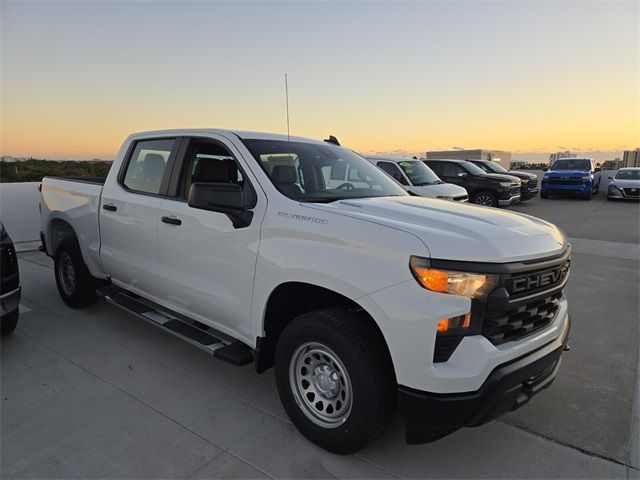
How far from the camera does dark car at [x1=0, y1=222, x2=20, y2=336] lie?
381 centimetres

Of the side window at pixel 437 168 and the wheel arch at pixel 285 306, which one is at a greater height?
the side window at pixel 437 168

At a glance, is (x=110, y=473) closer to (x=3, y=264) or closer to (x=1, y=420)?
(x=1, y=420)

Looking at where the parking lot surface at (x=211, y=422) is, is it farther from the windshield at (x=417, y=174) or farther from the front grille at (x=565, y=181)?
the front grille at (x=565, y=181)

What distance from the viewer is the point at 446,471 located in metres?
2.56

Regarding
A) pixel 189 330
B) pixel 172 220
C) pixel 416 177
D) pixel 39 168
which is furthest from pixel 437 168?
pixel 189 330

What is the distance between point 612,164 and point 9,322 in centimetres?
3928

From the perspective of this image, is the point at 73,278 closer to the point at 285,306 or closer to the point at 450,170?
the point at 285,306

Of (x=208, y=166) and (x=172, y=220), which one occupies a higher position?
(x=208, y=166)

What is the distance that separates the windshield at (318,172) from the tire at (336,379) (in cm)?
90

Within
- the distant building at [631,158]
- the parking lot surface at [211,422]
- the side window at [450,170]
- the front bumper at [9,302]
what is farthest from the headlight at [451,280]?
the distant building at [631,158]

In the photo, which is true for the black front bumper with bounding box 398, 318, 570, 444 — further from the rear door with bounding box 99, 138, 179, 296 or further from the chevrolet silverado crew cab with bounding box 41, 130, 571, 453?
the rear door with bounding box 99, 138, 179, 296

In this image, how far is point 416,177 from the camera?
1085 centimetres

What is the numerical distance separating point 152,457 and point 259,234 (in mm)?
1463

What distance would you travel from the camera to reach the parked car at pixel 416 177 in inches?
398
